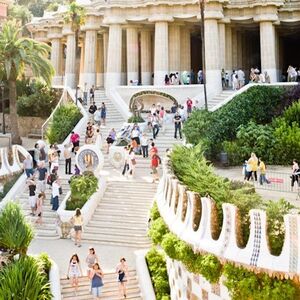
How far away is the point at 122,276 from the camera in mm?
16609

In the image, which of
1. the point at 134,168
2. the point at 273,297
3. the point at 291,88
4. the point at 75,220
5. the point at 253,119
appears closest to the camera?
the point at 273,297

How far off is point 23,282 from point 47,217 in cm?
736

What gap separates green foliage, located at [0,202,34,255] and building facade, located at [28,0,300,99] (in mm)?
23972

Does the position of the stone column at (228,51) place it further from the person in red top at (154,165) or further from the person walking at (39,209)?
the person walking at (39,209)

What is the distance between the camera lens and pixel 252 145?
26828 mm

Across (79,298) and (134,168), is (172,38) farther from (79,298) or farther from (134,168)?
(79,298)

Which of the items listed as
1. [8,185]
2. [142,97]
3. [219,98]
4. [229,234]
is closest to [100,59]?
[142,97]

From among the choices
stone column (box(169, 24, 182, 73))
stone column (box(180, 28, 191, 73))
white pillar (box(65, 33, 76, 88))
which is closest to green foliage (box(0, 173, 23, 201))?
stone column (box(169, 24, 182, 73))

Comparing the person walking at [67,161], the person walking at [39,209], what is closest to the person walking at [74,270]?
the person walking at [39,209]

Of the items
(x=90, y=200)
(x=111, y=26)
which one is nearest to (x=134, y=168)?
(x=90, y=200)

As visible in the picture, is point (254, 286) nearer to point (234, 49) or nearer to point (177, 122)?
point (177, 122)

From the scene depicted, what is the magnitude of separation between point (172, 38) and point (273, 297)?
31.4 meters

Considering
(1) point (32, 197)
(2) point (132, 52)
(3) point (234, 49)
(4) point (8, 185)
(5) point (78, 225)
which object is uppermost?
(3) point (234, 49)

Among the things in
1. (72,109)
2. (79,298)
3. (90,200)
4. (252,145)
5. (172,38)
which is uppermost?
(172,38)
